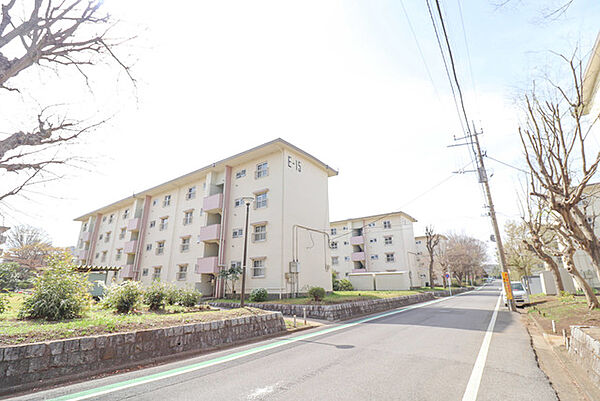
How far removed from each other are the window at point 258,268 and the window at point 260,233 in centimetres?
154

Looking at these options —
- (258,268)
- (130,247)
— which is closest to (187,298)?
(258,268)

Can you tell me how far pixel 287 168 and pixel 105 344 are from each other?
1579 cm

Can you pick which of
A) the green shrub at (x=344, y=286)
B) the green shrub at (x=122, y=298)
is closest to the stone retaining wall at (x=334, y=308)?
the green shrub at (x=122, y=298)

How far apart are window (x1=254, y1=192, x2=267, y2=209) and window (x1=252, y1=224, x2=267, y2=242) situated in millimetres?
1545

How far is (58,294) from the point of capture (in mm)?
7941

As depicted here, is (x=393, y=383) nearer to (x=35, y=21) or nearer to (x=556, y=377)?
(x=556, y=377)

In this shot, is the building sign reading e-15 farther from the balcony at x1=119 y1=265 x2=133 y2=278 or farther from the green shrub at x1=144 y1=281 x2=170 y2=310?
the balcony at x1=119 y1=265 x2=133 y2=278

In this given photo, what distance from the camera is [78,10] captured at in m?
5.96

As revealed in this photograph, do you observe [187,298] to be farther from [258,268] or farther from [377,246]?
[377,246]

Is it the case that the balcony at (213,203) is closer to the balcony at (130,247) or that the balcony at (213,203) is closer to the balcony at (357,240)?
the balcony at (130,247)

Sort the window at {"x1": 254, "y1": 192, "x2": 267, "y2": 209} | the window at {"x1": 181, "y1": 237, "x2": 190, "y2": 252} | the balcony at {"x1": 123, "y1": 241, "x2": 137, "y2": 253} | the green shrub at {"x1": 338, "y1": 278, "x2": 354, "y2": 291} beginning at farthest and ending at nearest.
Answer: the green shrub at {"x1": 338, "y1": 278, "x2": 354, "y2": 291} → the balcony at {"x1": 123, "y1": 241, "x2": 137, "y2": 253} → the window at {"x1": 181, "y1": 237, "x2": 190, "y2": 252} → the window at {"x1": 254, "y1": 192, "x2": 267, "y2": 209}

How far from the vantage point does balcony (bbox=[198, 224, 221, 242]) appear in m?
21.2

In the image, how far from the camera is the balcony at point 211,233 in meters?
21.2

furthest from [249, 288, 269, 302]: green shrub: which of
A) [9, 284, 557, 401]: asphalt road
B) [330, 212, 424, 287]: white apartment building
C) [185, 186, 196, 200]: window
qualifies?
[330, 212, 424, 287]: white apartment building
